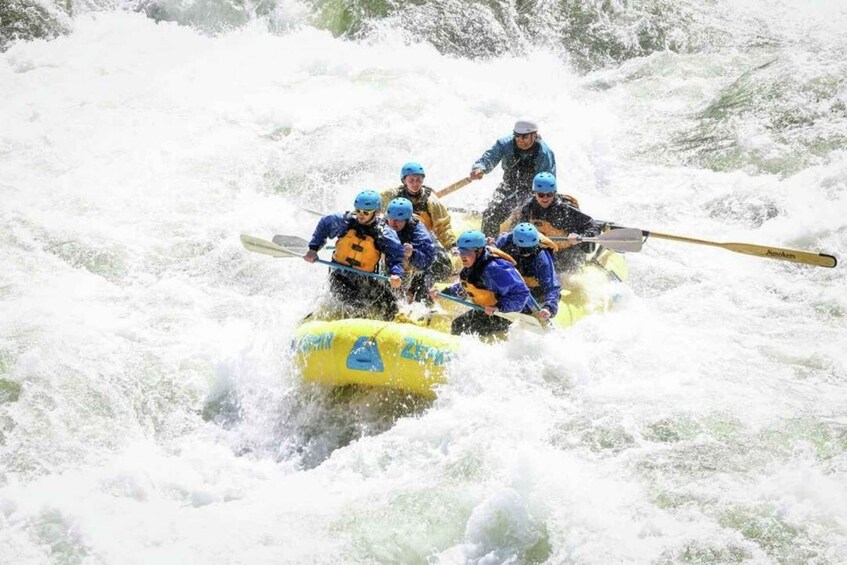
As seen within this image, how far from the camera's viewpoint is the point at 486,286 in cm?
650

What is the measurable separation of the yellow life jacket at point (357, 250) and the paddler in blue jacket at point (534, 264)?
3.33ft

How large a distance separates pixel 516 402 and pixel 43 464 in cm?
307

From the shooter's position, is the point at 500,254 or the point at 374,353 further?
the point at 500,254

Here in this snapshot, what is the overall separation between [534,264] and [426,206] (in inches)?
56.4

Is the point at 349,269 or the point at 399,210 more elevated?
the point at 399,210

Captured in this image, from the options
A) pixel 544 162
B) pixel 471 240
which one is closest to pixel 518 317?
pixel 471 240

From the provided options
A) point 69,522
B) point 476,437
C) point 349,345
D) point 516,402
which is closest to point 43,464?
point 69,522

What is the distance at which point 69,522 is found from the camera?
4.96 meters

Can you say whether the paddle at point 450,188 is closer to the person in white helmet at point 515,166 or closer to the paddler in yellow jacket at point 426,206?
the person in white helmet at point 515,166

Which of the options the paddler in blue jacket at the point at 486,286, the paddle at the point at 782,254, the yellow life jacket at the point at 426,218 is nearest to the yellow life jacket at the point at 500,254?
the paddler in blue jacket at the point at 486,286

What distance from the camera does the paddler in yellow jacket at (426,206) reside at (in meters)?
7.72

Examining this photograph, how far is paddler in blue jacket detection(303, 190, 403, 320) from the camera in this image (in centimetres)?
675

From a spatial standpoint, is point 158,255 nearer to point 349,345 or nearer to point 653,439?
point 349,345

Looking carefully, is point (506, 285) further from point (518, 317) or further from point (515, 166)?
point (515, 166)
